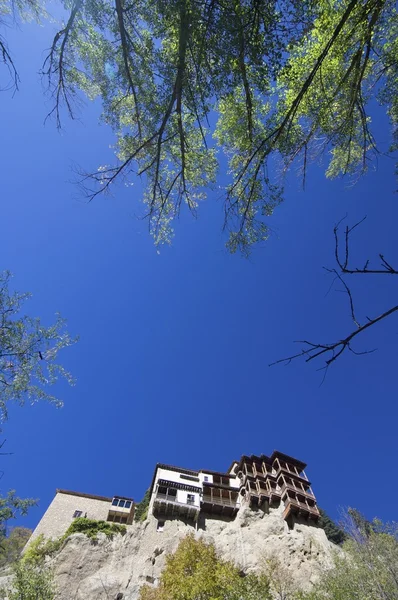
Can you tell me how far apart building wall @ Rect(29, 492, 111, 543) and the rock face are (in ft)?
12.3

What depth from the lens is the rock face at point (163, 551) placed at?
917 inches

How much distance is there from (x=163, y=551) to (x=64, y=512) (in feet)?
37.9

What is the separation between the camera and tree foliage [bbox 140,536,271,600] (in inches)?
617

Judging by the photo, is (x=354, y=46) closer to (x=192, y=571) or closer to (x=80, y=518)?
(x=192, y=571)

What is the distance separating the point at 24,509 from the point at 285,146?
59.1ft

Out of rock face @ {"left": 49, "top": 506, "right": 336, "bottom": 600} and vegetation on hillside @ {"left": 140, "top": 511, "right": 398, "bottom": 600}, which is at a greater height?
rock face @ {"left": 49, "top": 506, "right": 336, "bottom": 600}

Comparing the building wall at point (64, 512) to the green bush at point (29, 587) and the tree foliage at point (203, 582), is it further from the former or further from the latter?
the green bush at point (29, 587)

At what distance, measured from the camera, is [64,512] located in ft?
103

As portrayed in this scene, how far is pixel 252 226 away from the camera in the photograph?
914cm

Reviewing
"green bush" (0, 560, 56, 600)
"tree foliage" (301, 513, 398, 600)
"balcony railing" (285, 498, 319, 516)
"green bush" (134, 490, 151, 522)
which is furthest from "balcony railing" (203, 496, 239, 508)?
"green bush" (0, 560, 56, 600)

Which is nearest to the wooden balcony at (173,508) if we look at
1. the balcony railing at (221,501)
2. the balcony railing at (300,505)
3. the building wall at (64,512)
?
the balcony railing at (221,501)

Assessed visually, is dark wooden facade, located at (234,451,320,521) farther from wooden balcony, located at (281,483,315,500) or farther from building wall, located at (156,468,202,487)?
building wall, located at (156,468,202,487)

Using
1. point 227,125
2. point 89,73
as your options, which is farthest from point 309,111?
point 89,73

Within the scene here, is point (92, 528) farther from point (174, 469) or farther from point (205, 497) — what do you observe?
point (205, 497)
